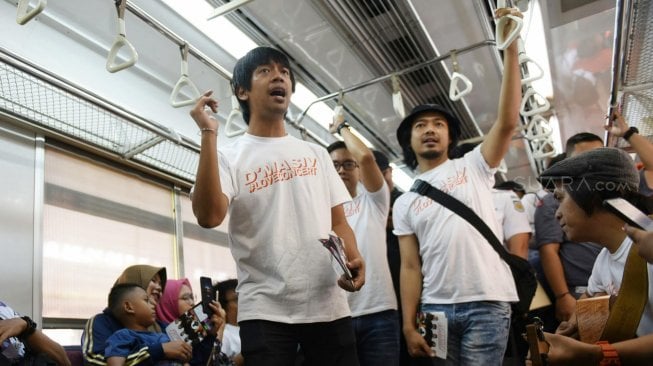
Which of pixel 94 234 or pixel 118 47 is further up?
pixel 118 47

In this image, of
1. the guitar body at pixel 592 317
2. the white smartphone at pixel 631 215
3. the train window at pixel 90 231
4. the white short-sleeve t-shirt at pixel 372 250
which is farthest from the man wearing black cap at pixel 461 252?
the train window at pixel 90 231

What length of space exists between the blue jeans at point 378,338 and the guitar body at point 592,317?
103 cm

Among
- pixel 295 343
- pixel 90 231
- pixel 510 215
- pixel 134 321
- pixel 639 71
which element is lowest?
pixel 295 343

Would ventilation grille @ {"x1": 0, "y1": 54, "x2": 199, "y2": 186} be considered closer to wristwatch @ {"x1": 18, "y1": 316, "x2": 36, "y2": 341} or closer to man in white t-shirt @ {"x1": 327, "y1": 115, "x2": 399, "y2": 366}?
wristwatch @ {"x1": 18, "y1": 316, "x2": 36, "y2": 341}

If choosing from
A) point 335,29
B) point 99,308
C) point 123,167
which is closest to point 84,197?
point 123,167

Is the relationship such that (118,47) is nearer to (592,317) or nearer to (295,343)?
(295,343)

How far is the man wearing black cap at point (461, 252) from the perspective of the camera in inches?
83.1

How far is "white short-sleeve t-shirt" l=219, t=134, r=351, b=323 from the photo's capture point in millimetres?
1522

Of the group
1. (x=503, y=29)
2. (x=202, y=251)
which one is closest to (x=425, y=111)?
(x=503, y=29)

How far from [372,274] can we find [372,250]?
13cm

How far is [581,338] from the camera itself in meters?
1.56

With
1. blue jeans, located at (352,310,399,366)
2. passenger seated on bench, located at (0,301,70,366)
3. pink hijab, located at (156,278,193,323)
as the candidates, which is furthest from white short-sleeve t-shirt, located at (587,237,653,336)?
pink hijab, located at (156,278,193,323)

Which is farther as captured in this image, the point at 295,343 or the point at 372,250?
the point at 372,250

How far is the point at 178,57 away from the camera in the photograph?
13.8 ft
